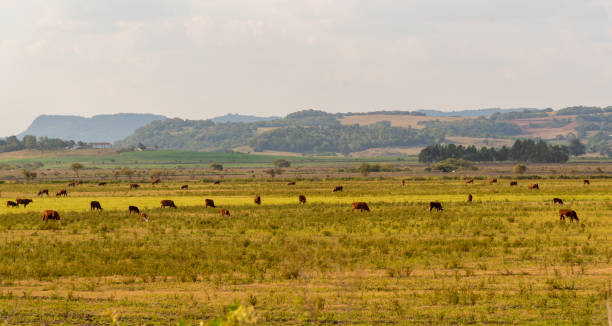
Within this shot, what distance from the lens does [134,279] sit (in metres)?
22.7

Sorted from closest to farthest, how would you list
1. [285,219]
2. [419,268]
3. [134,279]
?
[134,279]
[419,268]
[285,219]

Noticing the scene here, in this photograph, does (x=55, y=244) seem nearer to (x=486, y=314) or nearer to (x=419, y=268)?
(x=419, y=268)

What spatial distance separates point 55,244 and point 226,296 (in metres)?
15.2

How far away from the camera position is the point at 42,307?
60.5 feet

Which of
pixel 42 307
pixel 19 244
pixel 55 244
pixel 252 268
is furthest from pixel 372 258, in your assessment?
pixel 19 244

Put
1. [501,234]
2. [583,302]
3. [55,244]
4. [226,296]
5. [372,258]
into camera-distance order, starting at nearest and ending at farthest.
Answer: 1. [583,302]
2. [226,296]
3. [372,258]
4. [55,244]
5. [501,234]

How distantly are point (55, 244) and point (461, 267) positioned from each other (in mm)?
18951

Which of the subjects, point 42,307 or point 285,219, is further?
point 285,219

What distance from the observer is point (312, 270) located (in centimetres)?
2353

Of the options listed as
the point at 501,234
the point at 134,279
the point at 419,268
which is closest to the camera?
the point at 134,279

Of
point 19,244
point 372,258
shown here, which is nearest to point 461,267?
point 372,258

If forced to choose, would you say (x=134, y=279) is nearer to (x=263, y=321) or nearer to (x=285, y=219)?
(x=263, y=321)

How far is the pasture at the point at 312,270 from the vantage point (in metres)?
17.4

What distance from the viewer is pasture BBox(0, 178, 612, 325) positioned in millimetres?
17391
